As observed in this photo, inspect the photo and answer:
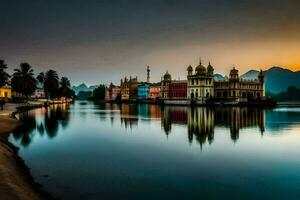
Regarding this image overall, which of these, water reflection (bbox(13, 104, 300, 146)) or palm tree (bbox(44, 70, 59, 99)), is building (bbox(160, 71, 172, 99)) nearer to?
palm tree (bbox(44, 70, 59, 99))

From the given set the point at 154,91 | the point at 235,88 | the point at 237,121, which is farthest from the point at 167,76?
the point at 237,121

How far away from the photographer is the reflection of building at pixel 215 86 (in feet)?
467

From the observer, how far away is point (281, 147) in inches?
1166

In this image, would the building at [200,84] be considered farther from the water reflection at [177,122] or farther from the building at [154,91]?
the water reflection at [177,122]

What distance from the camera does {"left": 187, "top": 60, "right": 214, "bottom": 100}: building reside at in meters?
142

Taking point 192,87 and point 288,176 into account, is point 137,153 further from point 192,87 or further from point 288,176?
point 192,87

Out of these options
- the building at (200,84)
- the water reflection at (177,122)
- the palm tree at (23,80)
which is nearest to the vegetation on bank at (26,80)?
the palm tree at (23,80)

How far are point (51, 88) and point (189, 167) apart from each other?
433ft

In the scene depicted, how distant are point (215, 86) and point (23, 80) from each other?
80.2 metres

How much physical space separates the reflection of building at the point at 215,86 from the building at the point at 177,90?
5205 mm

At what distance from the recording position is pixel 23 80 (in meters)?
110

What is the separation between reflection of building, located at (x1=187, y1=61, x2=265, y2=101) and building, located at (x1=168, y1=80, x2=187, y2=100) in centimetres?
520

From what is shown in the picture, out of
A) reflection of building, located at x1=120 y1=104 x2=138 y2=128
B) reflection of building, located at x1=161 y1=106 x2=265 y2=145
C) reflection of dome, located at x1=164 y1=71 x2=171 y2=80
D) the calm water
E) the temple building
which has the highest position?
reflection of dome, located at x1=164 y1=71 x2=171 y2=80

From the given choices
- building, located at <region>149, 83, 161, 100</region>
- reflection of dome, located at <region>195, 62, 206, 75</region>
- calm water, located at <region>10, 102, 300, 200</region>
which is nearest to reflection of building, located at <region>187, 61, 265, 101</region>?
reflection of dome, located at <region>195, 62, 206, 75</region>
